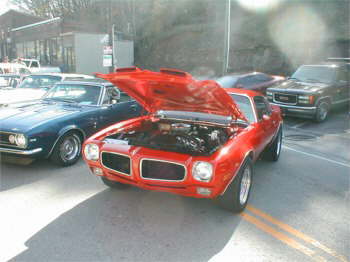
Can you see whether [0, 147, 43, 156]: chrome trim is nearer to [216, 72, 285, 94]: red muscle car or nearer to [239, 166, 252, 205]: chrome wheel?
[239, 166, 252, 205]: chrome wheel

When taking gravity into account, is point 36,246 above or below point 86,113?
below

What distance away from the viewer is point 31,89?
9.09m

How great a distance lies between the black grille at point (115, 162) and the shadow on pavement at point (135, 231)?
0.53 meters

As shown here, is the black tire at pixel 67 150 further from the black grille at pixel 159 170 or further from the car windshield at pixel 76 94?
the black grille at pixel 159 170

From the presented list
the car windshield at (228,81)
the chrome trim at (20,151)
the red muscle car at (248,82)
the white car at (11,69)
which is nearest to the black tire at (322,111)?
the red muscle car at (248,82)

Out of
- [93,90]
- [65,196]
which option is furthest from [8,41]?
[65,196]

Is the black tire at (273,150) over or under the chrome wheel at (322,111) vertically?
under

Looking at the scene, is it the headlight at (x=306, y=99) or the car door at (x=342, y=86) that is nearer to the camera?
the headlight at (x=306, y=99)

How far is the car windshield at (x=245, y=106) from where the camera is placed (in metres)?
4.73

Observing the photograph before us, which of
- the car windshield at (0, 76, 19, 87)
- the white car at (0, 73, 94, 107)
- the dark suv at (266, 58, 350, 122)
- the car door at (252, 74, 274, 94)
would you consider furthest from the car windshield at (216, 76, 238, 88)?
the car windshield at (0, 76, 19, 87)

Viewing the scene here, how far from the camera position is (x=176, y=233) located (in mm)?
3322

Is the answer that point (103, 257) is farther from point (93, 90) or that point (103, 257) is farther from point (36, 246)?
point (93, 90)

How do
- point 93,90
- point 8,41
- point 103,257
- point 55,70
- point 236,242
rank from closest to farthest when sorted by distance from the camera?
point 103,257 < point 236,242 < point 93,90 < point 55,70 < point 8,41

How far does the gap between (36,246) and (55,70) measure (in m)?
15.6
